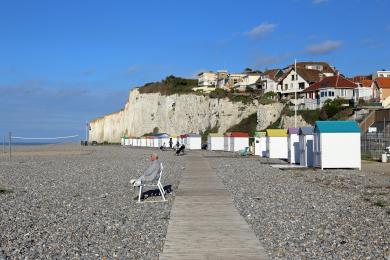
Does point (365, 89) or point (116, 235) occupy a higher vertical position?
point (365, 89)

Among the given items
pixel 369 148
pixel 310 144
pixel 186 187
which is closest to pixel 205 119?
pixel 369 148

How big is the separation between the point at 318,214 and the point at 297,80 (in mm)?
78381

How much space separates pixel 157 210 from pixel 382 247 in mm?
5598

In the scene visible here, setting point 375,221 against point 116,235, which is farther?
→ point 375,221

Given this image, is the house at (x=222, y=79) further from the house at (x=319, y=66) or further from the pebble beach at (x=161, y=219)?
the pebble beach at (x=161, y=219)

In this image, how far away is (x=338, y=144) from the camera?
24125 mm

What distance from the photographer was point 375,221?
10.4 metres

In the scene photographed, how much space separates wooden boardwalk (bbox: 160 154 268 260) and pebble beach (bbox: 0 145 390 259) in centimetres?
22

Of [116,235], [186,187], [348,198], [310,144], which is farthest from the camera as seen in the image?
[310,144]

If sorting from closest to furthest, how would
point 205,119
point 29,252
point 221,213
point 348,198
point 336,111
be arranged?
point 29,252 < point 221,213 < point 348,198 < point 336,111 < point 205,119

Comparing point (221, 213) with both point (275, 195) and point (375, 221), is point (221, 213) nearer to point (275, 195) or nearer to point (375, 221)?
point (375, 221)

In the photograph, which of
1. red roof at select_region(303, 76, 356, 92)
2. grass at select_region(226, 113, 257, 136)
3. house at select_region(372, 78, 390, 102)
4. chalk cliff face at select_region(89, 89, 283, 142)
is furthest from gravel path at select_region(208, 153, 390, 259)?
grass at select_region(226, 113, 257, 136)

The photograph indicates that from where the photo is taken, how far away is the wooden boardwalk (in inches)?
288

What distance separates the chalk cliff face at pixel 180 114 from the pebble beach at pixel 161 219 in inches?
2314
